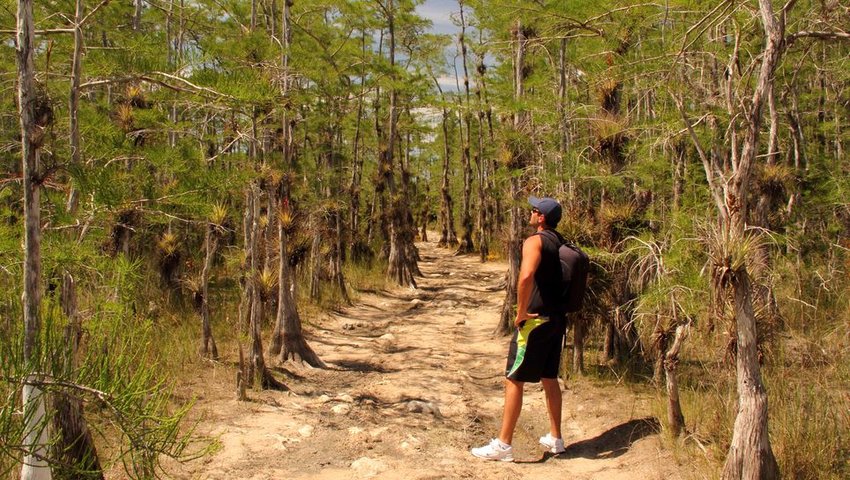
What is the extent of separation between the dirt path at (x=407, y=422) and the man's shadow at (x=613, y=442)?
13 mm

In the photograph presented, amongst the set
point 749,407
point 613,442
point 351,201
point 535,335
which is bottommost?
point 613,442

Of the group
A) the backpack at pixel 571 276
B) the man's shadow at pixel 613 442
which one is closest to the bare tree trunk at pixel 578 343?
the man's shadow at pixel 613 442

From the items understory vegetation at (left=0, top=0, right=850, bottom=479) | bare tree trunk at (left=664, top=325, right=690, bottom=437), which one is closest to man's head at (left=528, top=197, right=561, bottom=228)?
understory vegetation at (left=0, top=0, right=850, bottom=479)

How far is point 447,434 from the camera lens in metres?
5.12

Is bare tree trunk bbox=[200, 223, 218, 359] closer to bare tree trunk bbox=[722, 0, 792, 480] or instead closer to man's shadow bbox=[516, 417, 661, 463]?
man's shadow bbox=[516, 417, 661, 463]

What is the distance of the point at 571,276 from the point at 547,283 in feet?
0.76

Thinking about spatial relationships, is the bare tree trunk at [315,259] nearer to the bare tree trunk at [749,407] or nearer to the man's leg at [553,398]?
the man's leg at [553,398]

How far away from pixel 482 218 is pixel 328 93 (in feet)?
33.5

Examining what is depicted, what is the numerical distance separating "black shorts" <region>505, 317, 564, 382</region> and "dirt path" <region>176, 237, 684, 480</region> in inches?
27.5

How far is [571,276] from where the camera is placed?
4.49m

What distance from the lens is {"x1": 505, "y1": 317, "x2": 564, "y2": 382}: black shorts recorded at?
14.2 feet

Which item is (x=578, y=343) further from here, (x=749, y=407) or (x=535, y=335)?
(x=749, y=407)

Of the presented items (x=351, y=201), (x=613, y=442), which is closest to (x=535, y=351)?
(x=613, y=442)

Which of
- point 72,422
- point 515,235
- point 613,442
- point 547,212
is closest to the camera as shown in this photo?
point 72,422
